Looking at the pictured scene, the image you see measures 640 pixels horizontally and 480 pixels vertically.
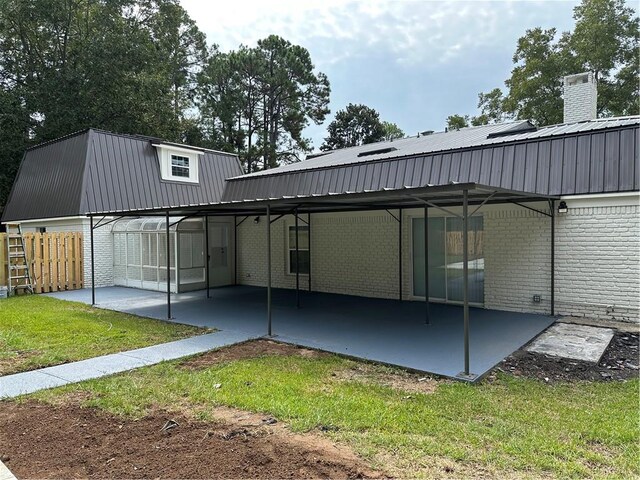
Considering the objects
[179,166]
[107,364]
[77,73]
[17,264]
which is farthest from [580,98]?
[77,73]

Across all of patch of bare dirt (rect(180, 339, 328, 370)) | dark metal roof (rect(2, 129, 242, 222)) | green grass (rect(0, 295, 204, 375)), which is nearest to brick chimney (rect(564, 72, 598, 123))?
patch of bare dirt (rect(180, 339, 328, 370))

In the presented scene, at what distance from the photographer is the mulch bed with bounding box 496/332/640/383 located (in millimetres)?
5109

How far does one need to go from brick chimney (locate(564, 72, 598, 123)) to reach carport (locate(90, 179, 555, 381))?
4.30 meters

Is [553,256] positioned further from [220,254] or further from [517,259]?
[220,254]

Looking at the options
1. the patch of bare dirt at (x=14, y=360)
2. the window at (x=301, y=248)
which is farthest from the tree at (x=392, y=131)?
the patch of bare dirt at (x=14, y=360)

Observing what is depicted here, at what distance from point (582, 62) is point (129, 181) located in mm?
21119

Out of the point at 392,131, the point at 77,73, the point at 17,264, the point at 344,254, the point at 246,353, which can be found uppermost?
the point at 392,131

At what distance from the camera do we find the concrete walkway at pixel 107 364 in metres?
4.96

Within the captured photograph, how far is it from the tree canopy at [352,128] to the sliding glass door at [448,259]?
85.0 ft

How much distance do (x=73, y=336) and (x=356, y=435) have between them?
5759mm

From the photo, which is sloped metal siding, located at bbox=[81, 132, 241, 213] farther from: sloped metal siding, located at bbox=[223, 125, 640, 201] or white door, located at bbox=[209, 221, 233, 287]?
sloped metal siding, located at bbox=[223, 125, 640, 201]

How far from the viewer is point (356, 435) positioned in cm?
353

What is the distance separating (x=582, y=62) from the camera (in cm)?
2077

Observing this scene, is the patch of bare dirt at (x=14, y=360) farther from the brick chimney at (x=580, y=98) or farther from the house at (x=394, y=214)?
the brick chimney at (x=580, y=98)
